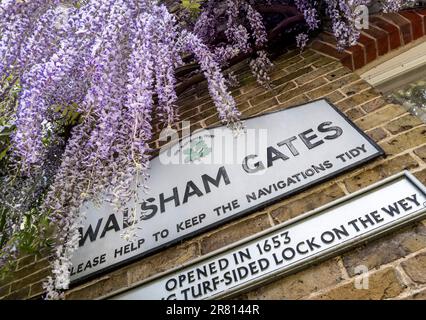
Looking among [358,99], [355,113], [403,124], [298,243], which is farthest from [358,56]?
[298,243]

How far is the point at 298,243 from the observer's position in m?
1.24

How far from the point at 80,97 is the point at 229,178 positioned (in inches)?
33.1

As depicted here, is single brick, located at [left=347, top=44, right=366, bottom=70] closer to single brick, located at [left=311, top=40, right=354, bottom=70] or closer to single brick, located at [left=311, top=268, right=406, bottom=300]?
single brick, located at [left=311, top=40, right=354, bottom=70]

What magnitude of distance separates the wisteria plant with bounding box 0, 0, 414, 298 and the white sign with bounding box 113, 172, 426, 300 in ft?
1.29

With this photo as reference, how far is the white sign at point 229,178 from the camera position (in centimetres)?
147

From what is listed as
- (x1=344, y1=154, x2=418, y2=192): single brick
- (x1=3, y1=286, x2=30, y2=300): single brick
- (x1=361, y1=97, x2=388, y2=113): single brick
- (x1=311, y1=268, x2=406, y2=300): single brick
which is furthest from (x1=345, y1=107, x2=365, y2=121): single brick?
(x1=3, y1=286, x2=30, y2=300): single brick

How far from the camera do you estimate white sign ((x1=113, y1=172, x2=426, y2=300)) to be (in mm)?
1176

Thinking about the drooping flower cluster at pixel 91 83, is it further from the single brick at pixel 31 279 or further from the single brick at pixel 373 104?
the single brick at pixel 373 104

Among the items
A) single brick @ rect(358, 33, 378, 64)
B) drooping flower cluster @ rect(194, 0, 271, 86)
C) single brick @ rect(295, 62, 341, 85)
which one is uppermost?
drooping flower cluster @ rect(194, 0, 271, 86)

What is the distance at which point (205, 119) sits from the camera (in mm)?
2129

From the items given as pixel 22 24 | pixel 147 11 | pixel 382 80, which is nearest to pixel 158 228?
pixel 147 11

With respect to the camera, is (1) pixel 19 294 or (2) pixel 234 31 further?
(2) pixel 234 31

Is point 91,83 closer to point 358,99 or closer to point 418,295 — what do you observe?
point 358,99

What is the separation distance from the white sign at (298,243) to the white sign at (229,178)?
0.55 ft
